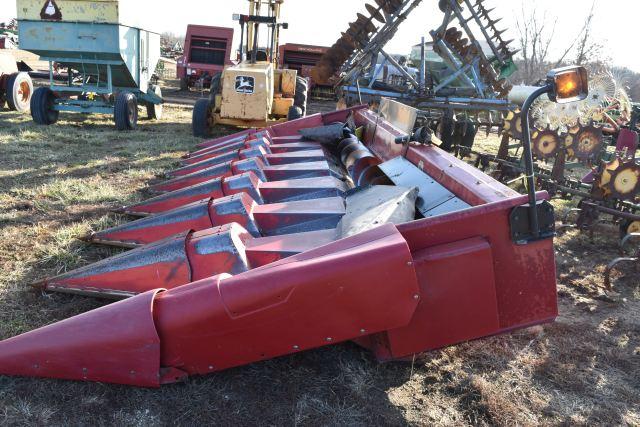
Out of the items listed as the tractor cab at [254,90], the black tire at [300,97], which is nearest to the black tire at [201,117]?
the tractor cab at [254,90]

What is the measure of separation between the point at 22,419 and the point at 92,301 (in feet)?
2.59

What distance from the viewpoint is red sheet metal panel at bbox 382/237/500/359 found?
1.77 metres

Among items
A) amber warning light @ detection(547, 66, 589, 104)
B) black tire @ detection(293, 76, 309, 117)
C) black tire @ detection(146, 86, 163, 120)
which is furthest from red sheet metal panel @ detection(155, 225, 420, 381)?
black tire @ detection(146, 86, 163, 120)

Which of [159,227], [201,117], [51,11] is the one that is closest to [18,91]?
[51,11]

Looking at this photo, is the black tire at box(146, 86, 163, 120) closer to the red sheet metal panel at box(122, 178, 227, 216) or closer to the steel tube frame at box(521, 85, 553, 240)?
the red sheet metal panel at box(122, 178, 227, 216)

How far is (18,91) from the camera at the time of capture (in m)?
9.18

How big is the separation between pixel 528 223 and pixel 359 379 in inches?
35.5

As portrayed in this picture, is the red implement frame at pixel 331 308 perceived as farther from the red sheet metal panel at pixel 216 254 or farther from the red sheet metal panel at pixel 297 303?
the red sheet metal panel at pixel 216 254

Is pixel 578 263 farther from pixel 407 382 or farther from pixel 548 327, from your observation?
pixel 407 382

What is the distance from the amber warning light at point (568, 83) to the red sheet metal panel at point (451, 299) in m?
0.56

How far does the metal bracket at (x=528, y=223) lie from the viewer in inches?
70.4

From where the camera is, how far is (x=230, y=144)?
5242mm

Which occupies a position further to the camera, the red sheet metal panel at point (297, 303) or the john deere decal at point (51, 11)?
the john deere decal at point (51, 11)

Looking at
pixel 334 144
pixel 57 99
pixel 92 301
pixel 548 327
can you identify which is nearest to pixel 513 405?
pixel 548 327
